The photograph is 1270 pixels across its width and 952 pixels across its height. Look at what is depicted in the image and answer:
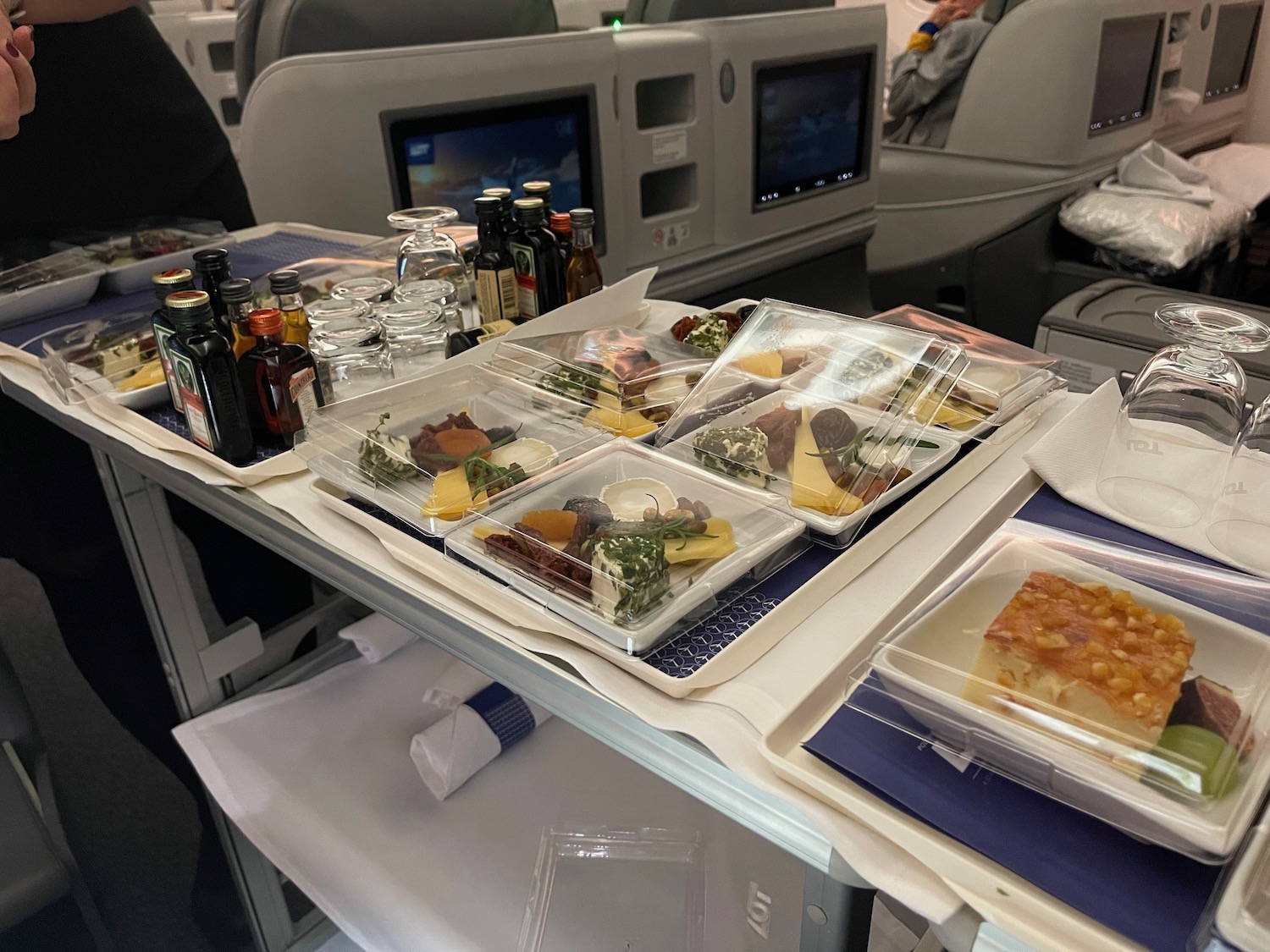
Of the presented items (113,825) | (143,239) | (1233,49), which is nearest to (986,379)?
(143,239)

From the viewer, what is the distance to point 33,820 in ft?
3.11

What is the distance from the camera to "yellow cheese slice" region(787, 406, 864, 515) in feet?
2.30

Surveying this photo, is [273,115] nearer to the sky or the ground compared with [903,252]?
nearer to the sky

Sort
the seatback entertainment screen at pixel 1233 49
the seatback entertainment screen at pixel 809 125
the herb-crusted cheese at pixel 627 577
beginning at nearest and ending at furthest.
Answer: the herb-crusted cheese at pixel 627 577
the seatback entertainment screen at pixel 809 125
the seatback entertainment screen at pixel 1233 49

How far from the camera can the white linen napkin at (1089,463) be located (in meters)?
0.70

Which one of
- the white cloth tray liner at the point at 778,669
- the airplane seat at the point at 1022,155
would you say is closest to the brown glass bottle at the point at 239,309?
the white cloth tray liner at the point at 778,669

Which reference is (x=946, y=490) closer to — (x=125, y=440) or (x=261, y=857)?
(x=125, y=440)

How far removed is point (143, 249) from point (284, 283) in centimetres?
63

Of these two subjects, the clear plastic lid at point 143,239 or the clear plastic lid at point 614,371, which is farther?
the clear plastic lid at point 143,239

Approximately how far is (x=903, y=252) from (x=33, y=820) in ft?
9.03

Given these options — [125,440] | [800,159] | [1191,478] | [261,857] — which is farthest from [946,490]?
[800,159]

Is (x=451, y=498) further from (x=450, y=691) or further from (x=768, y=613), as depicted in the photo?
(x=450, y=691)

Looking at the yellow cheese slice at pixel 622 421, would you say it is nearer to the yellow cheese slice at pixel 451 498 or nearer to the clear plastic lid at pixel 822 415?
the clear plastic lid at pixel 822 415

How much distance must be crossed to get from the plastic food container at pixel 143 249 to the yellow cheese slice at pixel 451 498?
2.76 feet
